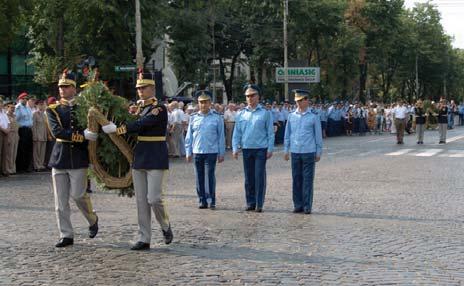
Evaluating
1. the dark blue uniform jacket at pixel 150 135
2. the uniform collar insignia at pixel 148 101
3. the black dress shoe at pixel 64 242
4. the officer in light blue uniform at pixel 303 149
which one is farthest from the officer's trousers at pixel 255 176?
Result: the black dress shoe at pixel 64 242

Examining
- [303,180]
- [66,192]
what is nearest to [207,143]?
[303,180]

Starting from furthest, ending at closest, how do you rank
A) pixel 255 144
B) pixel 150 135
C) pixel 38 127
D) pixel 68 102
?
pixel 38 127
pixel 255 144
pixel 68 102
pixel 150 135

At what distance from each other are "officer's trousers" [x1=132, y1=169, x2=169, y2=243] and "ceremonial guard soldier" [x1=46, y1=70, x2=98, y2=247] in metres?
0.70

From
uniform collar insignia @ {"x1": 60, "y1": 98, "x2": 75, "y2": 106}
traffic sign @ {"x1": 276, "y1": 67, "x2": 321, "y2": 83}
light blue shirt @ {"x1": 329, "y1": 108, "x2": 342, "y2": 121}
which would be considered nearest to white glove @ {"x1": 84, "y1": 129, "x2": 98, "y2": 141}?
uniform collar insignia @ {"x1": 60, "y1": 98, "x2": 75, "y2": 106}

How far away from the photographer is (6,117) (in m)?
18.9

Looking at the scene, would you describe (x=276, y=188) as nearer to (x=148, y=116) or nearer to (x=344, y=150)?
(x=148, y=116)

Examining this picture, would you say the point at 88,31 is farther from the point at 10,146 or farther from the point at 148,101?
the point at 148,101

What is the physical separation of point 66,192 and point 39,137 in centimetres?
1155

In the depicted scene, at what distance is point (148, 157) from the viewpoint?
8906 mm

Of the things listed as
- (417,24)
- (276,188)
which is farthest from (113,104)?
(417,24)

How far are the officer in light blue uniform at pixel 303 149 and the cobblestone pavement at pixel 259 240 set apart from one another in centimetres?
36

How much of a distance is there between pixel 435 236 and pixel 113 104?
457 centimetres

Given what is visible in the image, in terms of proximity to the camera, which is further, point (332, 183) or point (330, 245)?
point (332, 183)

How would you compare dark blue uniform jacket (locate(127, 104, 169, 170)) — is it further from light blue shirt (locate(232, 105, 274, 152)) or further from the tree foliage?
the tree foliage
